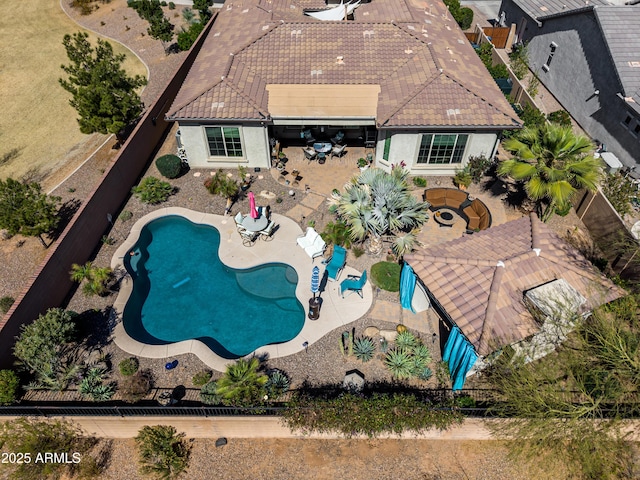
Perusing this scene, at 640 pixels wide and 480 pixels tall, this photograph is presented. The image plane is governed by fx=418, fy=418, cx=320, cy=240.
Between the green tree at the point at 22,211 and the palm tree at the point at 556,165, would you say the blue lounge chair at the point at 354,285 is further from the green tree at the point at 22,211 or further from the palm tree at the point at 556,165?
the green tree at the point at 22,211

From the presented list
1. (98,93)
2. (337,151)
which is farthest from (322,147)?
(98,93)

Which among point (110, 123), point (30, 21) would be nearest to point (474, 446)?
point (110, 123)

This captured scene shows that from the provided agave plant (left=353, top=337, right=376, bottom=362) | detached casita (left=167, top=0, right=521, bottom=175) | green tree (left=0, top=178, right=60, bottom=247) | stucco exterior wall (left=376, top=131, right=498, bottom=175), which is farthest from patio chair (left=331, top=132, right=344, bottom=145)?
green tree (left=0, top=178, right=60, bottom=247)

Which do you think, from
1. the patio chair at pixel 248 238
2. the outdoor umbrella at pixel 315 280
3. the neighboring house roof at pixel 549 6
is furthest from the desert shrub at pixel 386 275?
the neighboring house roof at pixel 549 6

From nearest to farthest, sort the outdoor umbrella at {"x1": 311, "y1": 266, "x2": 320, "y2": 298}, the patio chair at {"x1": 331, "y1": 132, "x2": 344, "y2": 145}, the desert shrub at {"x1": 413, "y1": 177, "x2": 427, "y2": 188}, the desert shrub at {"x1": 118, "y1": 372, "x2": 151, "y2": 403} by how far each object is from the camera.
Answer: the desert shrub at {"x1": 118, "y1": 372, "x2": 151, "y2": 403}, the outdoor umbrella at {"x1": 311, "y1": 266, "x2": 320, "y2": 298}, the desert shrub at {"x1": 413, "y1": 177, "x2": 427, "y2": 188}, the patio chair at {"x1": 331, "y1": 132, "x2": 344, "y2": 145}

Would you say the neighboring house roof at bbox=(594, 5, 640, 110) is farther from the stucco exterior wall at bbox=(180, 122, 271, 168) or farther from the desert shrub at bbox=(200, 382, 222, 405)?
the desert shrub at bbox=(200, 382, 222, 405)

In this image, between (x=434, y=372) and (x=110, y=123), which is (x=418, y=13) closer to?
(x=110, y=123)

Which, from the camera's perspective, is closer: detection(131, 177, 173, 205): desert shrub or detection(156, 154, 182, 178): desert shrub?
detection(131, 177, 173, 205): desert shrub
